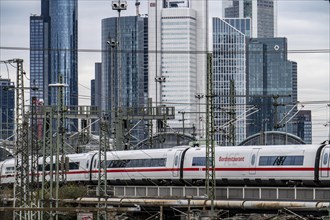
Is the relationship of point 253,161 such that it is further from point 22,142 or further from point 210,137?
point 22,142

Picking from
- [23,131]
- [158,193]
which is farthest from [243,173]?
[23,131]

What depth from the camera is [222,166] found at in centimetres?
8262

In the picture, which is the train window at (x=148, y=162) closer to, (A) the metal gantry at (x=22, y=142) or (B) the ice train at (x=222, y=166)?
(B) the ice train at (x=222, y=166)

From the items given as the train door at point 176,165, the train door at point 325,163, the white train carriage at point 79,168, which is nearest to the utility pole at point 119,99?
the white train carriage at point 79,168

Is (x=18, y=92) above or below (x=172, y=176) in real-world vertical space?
above

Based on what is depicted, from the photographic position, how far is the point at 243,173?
81125 mm

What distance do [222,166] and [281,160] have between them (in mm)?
5375

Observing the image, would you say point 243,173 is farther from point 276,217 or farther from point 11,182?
point 11,182

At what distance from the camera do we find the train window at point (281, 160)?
254ft

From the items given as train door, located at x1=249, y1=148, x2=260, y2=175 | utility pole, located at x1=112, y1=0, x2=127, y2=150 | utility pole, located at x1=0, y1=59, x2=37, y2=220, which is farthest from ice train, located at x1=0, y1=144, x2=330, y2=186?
utility pole, located at x1=0, y1=59, x2=37, y2=220

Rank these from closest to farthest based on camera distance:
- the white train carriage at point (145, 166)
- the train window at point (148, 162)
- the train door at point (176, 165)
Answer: the train door at point (176, 165) → the white train carriage at point (145, 166) → the train window at point (148, 162)

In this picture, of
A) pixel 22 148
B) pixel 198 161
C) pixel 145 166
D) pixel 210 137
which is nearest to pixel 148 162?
pixel 145 166

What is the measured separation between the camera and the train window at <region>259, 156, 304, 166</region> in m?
77.5

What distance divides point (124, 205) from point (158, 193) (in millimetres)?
2495
